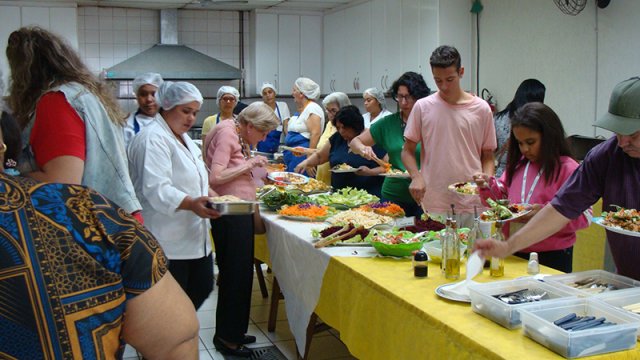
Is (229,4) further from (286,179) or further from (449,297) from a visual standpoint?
(449,297)

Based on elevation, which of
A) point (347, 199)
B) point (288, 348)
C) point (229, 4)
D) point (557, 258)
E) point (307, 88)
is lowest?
point (288, 348)

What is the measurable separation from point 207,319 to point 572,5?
12.1 feet

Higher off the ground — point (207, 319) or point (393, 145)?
point (393, 145)

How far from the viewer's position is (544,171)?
2.69 metres

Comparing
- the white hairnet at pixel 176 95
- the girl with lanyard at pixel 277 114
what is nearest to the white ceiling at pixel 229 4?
the girl with lanyard at pixel 277 114

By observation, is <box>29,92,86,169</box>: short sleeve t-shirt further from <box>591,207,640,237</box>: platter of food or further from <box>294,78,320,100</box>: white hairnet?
Result: <box>294,78,320,100</box>: white hairnet

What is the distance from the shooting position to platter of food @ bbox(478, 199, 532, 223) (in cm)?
248

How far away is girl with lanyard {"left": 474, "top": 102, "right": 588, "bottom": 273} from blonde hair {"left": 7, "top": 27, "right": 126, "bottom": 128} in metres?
1.62

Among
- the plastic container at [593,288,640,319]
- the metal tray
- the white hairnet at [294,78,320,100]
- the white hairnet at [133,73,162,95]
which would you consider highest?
the white hairnet at [294,78,320,100]

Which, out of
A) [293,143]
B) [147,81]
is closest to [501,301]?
[147,81]

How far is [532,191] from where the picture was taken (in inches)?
106

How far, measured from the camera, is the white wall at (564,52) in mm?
4910

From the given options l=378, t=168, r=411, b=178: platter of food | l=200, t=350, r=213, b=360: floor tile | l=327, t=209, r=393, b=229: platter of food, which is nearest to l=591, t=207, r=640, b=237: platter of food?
l=327, t=209, r=393, b=229: platter of food

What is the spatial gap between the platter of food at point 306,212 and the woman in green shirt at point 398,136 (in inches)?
16.5
